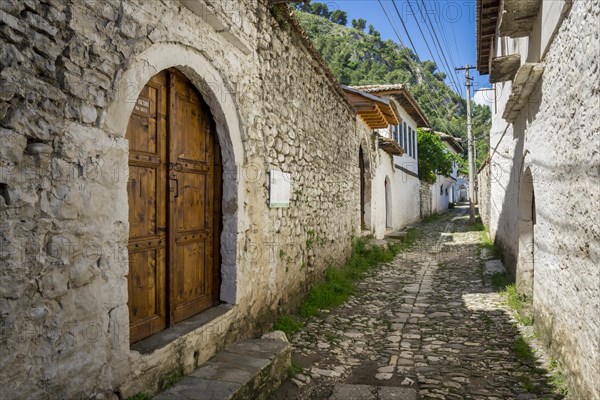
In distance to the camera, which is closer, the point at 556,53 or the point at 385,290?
the point at 556,53

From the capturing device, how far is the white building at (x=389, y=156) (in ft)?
34.6

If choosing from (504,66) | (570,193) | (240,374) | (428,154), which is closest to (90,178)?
(240,374)

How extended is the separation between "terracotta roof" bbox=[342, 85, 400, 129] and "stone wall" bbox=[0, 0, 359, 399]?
5821 millimetres

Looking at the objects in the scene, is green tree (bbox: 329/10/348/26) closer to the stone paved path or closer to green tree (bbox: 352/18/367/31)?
green tree (bbox: 352/18/367/31)

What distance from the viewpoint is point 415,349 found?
4594 mm

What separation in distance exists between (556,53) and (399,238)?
31.0 ft

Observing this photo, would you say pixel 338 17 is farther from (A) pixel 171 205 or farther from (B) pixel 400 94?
(A) pixel 171 205

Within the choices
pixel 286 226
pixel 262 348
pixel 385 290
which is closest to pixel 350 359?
pixel 262 348

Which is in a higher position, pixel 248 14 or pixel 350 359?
pixel 248 14

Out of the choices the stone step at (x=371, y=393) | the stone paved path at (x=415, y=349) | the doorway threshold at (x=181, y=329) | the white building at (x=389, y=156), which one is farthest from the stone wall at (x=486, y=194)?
the doorway threshold at (x=181, y=329)

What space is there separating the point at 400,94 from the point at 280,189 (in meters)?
10.9

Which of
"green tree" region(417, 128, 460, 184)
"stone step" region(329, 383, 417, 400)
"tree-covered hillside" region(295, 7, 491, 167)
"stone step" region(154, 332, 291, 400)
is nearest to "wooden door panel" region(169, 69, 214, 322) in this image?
"stone step" region(154, 332, 291, 400)

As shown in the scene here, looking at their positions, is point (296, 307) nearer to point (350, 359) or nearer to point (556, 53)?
point (350, 359)

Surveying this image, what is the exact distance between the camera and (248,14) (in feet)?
14.0
